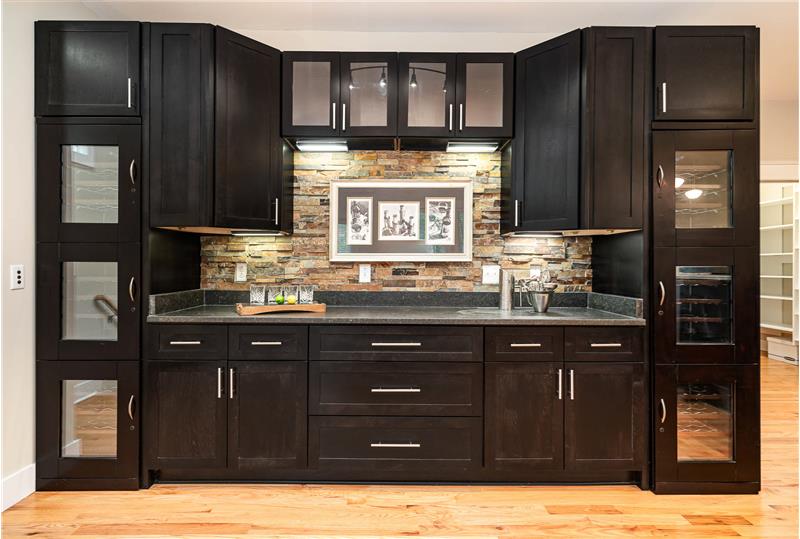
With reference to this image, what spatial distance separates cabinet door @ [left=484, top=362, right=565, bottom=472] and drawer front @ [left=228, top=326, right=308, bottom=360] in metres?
1.06

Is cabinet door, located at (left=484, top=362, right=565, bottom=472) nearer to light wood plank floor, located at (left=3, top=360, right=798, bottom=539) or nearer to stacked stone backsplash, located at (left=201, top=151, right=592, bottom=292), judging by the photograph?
light wood plank floor, located at (left=3, top=360, right=798, bottom=539)

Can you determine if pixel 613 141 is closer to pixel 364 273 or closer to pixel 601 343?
pixel 601 343

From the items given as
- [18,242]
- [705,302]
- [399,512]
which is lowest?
[399,512]

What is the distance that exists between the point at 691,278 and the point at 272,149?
2.50m

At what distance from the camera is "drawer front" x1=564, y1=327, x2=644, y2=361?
2.55 m

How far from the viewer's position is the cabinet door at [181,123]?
2.53 meters

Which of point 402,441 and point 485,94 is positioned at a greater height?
point 485,94

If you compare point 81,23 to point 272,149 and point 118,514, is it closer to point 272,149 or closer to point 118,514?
point 272,149

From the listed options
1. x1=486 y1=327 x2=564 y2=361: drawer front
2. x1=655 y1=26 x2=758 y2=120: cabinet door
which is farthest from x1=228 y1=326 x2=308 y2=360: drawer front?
x1=655 y1=26 x2=758 y2=120: cabinet door

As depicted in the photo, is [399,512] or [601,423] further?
[601,423]

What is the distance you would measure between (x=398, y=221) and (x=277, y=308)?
1.00 metres

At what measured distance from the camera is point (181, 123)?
2553 millimetres

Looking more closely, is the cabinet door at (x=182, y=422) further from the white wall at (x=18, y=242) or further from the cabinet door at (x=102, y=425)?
the white wall at (x=18, y=242)

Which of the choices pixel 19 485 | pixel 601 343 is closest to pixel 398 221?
pixel 601 343
